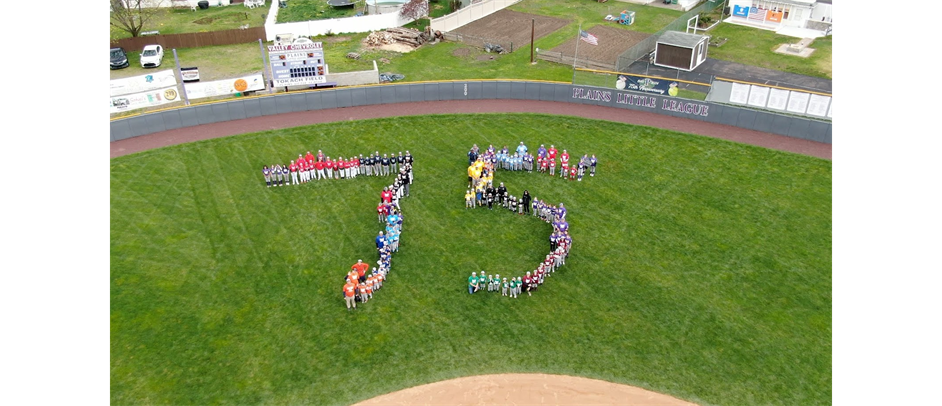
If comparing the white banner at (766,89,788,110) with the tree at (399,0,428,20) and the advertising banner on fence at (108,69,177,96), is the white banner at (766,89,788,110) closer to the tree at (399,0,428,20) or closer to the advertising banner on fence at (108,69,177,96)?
the tree at (399,0,428,20)

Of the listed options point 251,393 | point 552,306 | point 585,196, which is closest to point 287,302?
point 251,393

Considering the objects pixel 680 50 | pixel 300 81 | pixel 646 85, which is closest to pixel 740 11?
pixel 680 50

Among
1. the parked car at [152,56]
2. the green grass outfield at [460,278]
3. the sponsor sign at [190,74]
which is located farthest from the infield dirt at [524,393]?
the parked car at [152,56]

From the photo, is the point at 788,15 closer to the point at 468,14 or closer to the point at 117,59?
the point at 468,14

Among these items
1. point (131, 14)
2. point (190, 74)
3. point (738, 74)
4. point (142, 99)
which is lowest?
point (142, 99)

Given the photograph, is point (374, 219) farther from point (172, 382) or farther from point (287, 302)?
point (172, 382)
